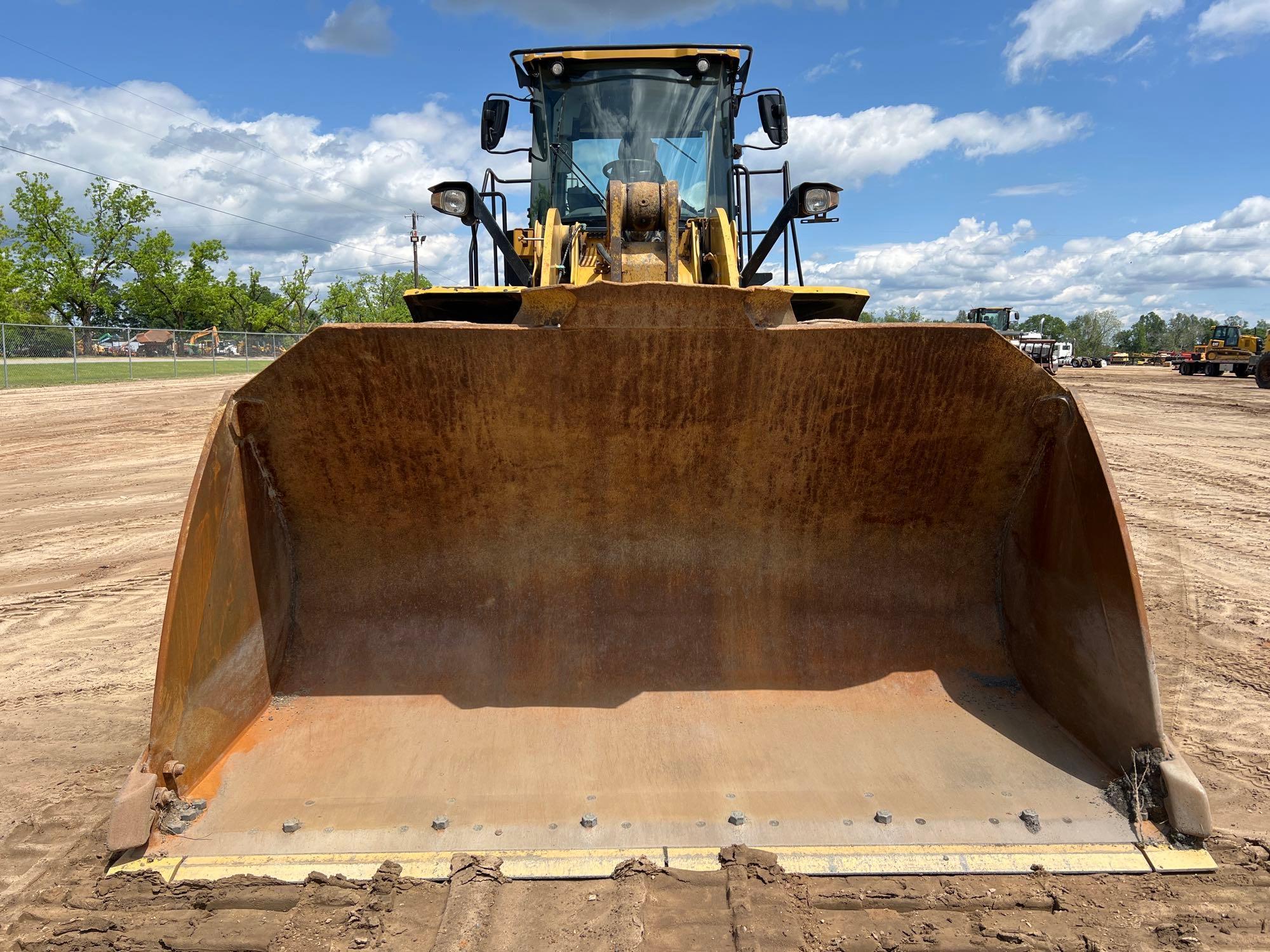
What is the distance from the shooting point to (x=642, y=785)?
2.58 metres

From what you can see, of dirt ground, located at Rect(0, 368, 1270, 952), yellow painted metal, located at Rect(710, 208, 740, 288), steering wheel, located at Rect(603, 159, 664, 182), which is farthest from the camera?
steering wheel, located at Rect(603, 159, 664, 182)

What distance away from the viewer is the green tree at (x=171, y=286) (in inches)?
1560

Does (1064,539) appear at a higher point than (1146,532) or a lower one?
higher

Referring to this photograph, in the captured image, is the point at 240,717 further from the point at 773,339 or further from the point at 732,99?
the point at 732,99

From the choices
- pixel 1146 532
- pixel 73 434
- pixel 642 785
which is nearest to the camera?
pixel 642 785

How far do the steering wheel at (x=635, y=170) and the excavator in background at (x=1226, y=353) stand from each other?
3637 centimetres

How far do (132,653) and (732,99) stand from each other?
4502 millimetres

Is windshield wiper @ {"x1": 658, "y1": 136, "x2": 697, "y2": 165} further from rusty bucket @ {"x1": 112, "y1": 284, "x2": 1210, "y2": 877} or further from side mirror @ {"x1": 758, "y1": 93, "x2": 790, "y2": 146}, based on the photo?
rusty bucket @ {"x1": 112, "y1": 284, "x2": 1210, "y2": 877}

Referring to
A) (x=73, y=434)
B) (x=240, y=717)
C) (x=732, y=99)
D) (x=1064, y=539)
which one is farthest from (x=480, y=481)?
(x=73, y=434)

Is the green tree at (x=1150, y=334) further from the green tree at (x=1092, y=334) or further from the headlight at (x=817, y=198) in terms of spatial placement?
the headlight at (x=817, y=198)

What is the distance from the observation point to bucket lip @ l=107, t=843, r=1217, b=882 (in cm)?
226

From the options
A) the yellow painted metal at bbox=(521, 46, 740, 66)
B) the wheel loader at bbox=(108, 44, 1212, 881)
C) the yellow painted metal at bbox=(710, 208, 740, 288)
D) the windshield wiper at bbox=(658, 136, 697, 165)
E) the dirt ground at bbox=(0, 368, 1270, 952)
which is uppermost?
the yellow painted metal at bbox=(521, 46, 740, 66)

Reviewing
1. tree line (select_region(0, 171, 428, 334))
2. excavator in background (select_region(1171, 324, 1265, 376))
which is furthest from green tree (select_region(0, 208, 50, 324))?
excavator in background (select_region(1171, 324, 1265, 376))

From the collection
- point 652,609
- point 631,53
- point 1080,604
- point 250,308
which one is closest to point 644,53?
point 631,53
